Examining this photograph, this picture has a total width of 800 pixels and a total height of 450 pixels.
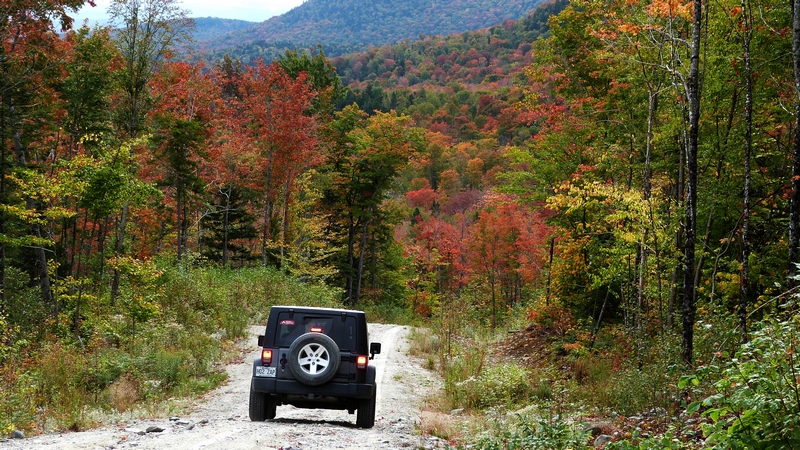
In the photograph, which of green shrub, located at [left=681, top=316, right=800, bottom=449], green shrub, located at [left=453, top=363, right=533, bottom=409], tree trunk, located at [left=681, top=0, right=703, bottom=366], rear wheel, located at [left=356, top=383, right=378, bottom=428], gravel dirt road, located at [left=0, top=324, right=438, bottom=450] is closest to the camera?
green shrub, located at [left=681, top=316, right=800, bottom=449]

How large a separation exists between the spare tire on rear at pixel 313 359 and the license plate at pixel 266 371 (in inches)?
13.4

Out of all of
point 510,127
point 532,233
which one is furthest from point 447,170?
point 532,233

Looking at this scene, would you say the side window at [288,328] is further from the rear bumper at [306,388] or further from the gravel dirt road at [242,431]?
the gravel dirt road at [242,431]

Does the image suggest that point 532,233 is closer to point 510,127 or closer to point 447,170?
point 447,170

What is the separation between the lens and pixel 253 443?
8008mm

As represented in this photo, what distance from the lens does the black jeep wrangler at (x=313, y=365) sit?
31.4 ft

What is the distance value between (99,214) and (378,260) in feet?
110

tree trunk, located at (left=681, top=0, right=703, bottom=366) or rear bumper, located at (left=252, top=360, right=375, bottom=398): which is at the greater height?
tree trunk, located at (left=681, top=0, right=703, bottom=366)

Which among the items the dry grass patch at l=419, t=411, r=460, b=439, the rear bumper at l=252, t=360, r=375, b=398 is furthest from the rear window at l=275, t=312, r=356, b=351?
the dry grass patch at l=419, t=411, r=460, b=439

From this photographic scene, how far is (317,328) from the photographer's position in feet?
32.8

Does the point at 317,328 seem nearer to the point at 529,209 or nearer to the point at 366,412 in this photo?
the point at 366,412

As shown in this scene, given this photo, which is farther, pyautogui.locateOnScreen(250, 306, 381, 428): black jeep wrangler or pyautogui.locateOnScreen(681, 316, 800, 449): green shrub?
pyautogui.locateOnScreen(250, 306, 381, 428): black jeep wrangler

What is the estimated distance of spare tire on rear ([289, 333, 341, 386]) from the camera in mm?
9531

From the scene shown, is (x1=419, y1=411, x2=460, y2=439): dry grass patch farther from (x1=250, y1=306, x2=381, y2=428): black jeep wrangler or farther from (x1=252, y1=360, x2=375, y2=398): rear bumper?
(x1=252, y1=360, x2=375, y2=398): rear bumper
